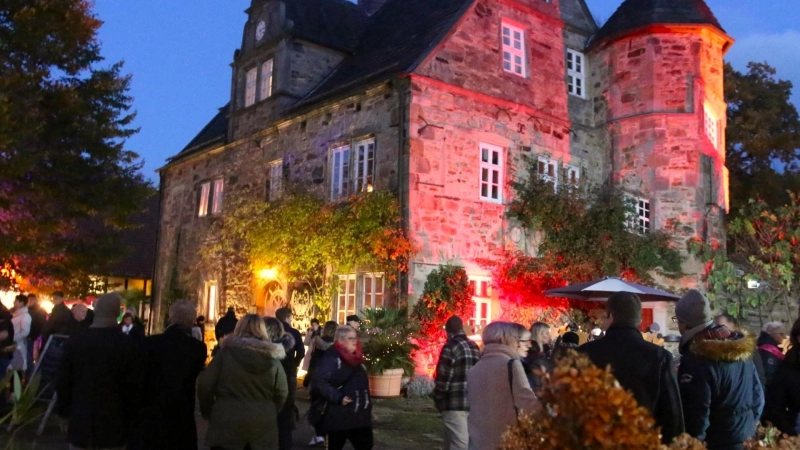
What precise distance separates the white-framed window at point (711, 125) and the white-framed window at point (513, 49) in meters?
4.69

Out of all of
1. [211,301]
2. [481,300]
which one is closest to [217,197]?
[211,301]

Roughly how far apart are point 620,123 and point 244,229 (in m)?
9.49

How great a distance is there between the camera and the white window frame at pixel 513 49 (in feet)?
57.0

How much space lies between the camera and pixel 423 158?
15.3 meters

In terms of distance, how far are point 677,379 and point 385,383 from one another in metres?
9.29

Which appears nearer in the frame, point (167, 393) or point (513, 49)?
point (167, 393)

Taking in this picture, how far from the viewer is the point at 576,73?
19.3m

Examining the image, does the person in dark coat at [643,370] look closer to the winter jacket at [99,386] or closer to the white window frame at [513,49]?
the winter jacket at [99,386]

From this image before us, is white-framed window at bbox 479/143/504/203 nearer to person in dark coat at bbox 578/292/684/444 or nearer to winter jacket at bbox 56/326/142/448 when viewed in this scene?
winter jacket at bbox 56/326/142/448

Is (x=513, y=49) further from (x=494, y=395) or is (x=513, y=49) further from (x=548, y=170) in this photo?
(x=494, y=395)

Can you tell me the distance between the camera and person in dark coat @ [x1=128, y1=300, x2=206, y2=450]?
18.4ft

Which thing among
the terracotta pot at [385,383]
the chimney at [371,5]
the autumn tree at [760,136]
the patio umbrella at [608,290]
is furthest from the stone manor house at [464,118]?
the autumn tree at [760,136]

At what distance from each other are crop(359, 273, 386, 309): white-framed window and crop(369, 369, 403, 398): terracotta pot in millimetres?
2122

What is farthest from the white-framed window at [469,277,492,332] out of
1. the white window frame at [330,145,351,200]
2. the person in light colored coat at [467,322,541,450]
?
the person in light colored coat at [467,322,541,450]
